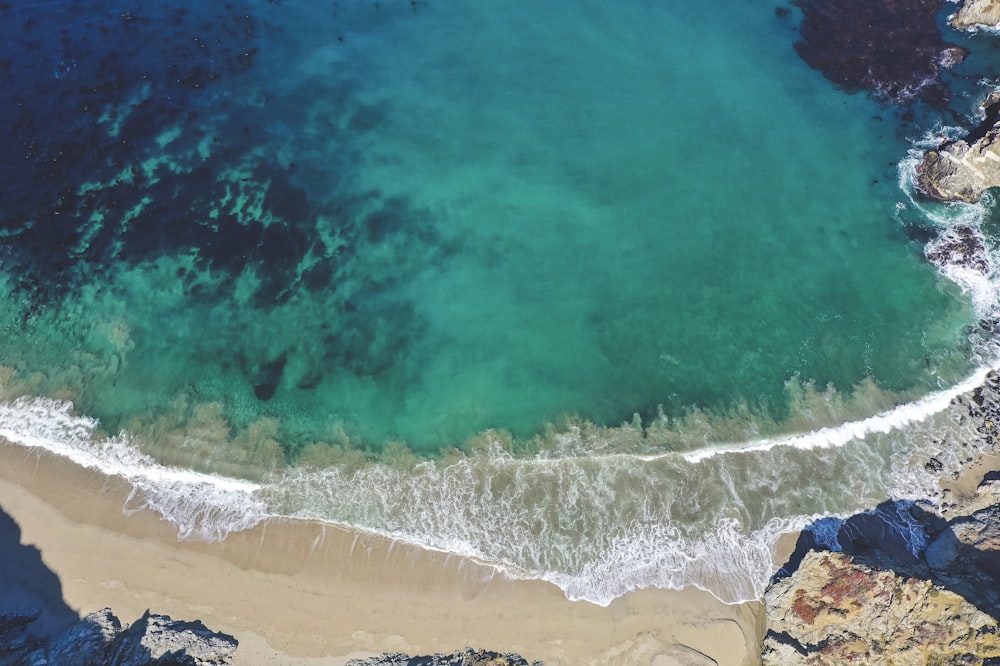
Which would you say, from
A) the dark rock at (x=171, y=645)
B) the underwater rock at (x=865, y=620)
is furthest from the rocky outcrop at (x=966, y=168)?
the dark rock at (x=171, y=645)

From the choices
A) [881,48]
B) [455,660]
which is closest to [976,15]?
[881,48]

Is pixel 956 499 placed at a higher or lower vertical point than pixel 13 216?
higher

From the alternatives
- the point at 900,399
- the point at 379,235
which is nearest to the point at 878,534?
the point at 900,399

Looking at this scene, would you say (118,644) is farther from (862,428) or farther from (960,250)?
(960,250)

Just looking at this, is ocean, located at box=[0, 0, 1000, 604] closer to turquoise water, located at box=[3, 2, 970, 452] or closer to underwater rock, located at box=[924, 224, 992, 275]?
turquoise water, located at box=[3, 2, 970, 452]

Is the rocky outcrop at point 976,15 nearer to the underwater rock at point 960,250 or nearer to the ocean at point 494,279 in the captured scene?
the ocean at point 494,279

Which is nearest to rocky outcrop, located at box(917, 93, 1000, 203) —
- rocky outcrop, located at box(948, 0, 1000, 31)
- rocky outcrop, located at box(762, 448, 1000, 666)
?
rocky outcrop, located at box(948, 0, 1000, 31)

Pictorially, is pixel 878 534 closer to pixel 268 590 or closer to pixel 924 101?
pixel 268 590
